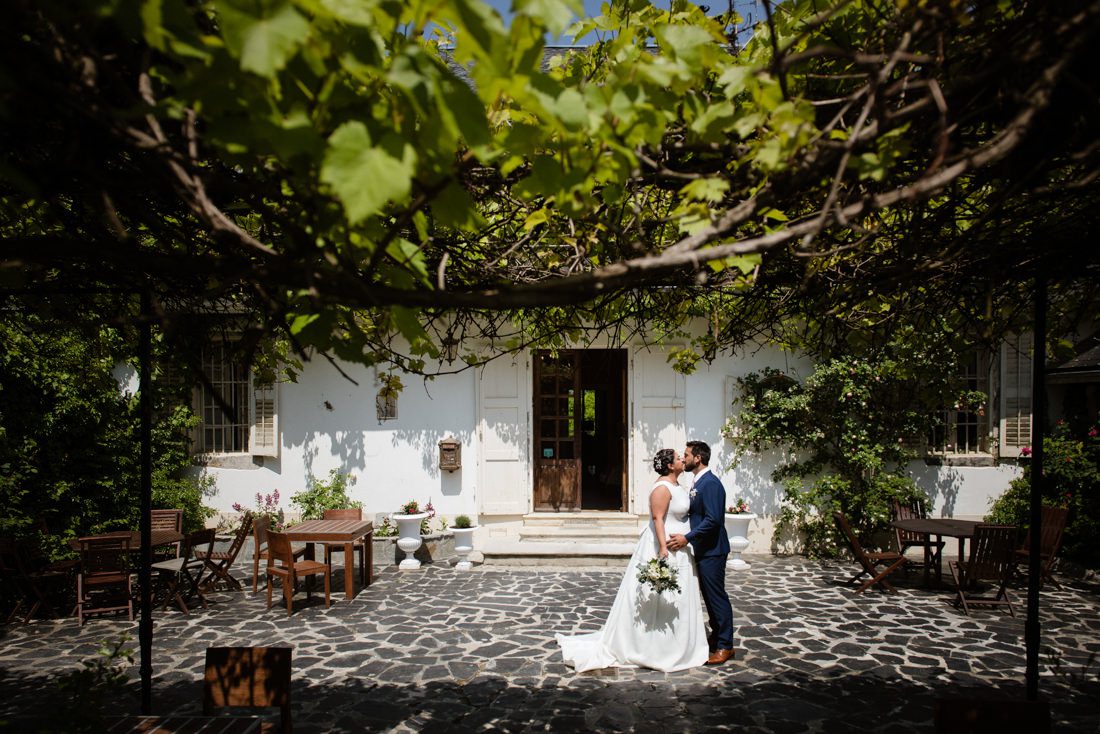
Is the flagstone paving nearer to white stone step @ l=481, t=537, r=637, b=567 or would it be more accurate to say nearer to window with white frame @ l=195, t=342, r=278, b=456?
white stone step @ l=481, t=537, r=637, b=567

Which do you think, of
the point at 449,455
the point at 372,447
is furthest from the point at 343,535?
the point at 372,447

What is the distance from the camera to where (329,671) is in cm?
501

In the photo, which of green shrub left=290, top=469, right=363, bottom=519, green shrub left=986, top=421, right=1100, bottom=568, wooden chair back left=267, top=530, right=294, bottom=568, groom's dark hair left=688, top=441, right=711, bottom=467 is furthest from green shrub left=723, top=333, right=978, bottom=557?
wooden chair back left=267, top=530, right=294, bottom=568

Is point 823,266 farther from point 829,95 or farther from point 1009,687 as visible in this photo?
point 1009,687

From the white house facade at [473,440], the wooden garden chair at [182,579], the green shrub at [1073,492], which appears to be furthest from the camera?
the white house facade at [473,440]

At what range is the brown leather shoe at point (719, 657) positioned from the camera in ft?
16.5

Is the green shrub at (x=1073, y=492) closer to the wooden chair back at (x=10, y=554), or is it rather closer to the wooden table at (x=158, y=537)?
the wooden table at (x=158, y=537)

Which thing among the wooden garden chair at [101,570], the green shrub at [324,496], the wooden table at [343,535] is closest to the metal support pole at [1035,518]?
the wooden table at [343,535]

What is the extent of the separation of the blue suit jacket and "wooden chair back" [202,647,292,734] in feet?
10.5

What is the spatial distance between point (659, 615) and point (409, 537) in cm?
452

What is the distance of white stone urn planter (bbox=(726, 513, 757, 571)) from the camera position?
8430 millimetres

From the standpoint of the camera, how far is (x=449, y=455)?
30.5ft

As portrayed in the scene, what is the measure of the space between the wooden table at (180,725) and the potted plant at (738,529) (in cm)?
666

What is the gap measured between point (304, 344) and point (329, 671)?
440cm
